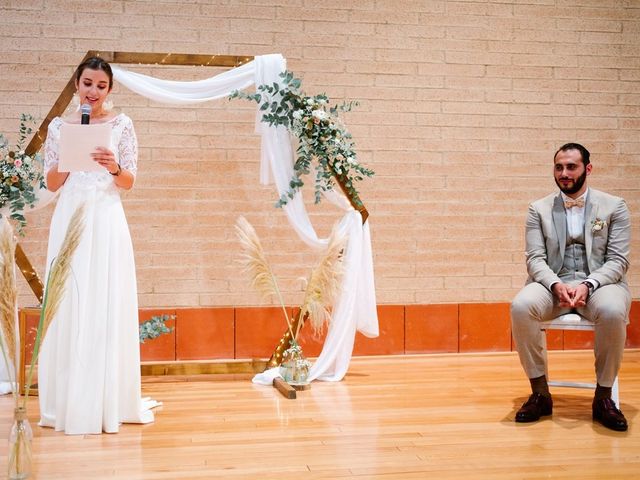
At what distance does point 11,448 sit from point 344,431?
4.58 feet

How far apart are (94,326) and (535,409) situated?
201 cm

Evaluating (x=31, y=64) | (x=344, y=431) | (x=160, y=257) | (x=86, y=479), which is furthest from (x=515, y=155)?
(x=86, y=479)

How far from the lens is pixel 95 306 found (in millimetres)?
3412

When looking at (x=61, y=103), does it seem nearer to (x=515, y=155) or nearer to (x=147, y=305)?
(x=147, y=305)

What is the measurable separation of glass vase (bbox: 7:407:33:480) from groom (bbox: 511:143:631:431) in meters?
2.08

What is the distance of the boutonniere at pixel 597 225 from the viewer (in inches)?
149

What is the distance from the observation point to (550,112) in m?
5.71

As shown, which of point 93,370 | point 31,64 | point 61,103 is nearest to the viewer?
point 93,370

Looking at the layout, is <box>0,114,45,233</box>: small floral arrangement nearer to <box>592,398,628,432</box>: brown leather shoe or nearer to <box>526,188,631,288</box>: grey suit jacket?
<box>526,188,631,288</box>: grey suit jacket

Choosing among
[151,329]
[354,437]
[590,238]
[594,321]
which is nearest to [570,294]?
[594,321]

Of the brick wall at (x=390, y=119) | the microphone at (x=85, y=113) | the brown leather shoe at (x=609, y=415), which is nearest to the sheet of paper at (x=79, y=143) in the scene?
the microphone at (x=85, y=113)

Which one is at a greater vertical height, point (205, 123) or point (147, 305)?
point (205, 123)

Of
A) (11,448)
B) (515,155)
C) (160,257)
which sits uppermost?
(515,155)

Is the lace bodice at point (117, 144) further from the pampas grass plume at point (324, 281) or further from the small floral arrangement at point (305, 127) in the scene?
the pampas grass plume at point (324, 281)
